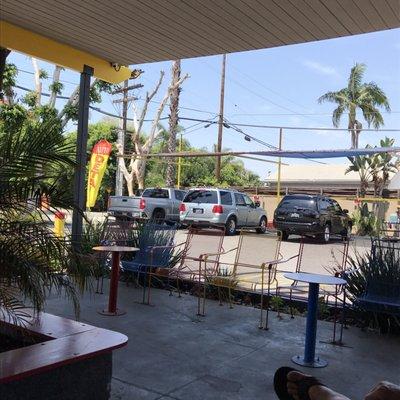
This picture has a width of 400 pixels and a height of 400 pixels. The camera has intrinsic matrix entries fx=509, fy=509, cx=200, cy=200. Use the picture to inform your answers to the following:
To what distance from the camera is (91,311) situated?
241 inches

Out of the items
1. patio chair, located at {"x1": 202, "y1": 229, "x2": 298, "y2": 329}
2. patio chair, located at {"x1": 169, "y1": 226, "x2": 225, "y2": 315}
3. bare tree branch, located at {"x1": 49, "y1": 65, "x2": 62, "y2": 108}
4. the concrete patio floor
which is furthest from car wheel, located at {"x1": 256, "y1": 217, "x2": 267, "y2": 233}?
the concrete patio floor

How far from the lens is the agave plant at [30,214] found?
3332 millimetres

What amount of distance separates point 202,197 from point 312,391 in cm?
1567

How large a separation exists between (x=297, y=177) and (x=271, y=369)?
119 ft

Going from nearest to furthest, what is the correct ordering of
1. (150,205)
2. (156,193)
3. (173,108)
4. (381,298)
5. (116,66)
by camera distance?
(381,298) → (116,66) → (150,205) → (156,193) → (173,108)

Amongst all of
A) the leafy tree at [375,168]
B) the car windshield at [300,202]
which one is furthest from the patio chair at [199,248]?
the leafy tree at [375,168]

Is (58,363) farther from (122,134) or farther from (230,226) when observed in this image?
(122,134)

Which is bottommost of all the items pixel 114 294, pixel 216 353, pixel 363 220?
pixel 216 353

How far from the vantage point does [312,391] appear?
3.01 metres

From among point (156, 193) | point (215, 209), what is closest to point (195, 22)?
point (215, 209)

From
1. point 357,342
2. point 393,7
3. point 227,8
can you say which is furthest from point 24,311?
point 393,7

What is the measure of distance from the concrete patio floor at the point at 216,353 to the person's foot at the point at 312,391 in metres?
0.64

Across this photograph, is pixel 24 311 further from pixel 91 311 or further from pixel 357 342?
pixel 357 342

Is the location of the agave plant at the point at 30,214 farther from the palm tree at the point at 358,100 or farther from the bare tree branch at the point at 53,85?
the palm tree at the point at 358,100
